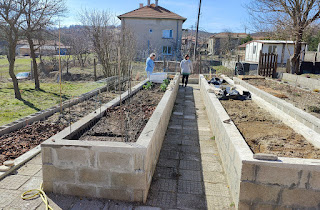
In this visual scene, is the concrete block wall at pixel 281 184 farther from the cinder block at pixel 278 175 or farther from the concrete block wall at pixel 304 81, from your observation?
the concrete block wall at pixel 304 81

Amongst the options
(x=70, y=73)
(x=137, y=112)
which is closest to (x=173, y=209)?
(x=137, y=112)

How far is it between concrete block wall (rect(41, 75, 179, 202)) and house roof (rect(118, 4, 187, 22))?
30870 millimetres

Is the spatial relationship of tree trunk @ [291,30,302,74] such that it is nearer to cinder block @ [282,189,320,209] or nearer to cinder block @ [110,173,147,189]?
cinder block @ [282,189,320,209]

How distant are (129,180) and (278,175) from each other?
5.52 feet

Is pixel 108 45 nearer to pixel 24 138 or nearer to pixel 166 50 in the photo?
pixel 24 138

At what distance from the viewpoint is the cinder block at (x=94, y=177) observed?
3.08 meters

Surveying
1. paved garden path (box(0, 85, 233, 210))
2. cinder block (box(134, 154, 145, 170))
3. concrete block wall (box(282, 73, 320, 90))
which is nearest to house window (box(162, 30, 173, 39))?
concrete block wall (box(282, 73, 320, 90))

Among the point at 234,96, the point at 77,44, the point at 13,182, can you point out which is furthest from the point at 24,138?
the point at 77,44

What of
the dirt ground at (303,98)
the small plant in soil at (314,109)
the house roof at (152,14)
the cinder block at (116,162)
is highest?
the house roof at (152,14)

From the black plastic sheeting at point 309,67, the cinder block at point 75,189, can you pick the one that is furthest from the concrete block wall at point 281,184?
the black plastic sheeting at point 309,67

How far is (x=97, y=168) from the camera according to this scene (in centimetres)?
307

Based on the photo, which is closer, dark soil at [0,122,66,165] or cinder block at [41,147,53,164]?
cinder block at [41,147,53,164]

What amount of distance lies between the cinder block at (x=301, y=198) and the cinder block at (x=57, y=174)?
2491 millimetres

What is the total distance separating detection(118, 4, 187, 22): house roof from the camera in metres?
31.9
